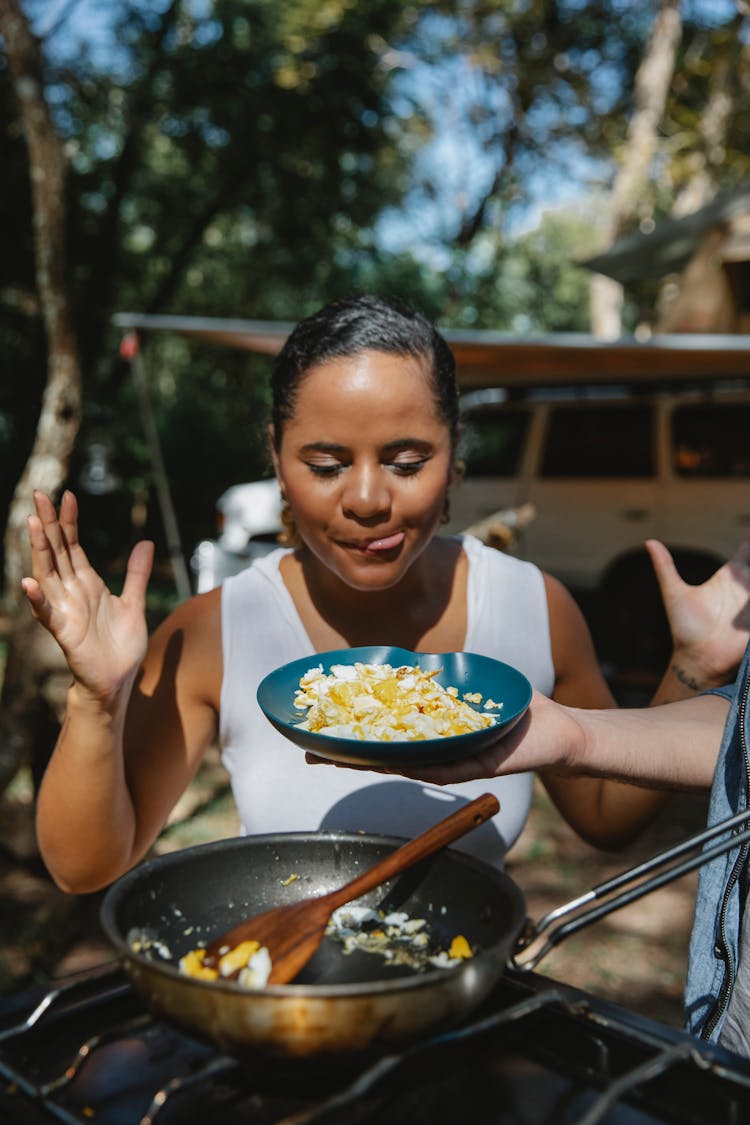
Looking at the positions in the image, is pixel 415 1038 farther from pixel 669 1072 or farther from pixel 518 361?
pixel 518 361

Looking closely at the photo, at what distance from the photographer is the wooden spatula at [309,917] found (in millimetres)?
1192

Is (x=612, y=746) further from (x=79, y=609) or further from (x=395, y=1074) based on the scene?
(x=79, y=609)

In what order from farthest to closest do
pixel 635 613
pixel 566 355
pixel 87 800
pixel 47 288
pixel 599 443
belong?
pixel 599 443 < pixel 635 613 < pixel 566 355 < pixel 47 288 < pixel 87 800

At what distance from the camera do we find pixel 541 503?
8.25 m

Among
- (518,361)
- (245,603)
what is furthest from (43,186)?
(245,603)

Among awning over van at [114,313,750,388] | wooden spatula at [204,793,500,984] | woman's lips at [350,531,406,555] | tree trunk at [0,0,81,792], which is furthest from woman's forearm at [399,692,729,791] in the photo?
awning over van at [114,313,750,388]

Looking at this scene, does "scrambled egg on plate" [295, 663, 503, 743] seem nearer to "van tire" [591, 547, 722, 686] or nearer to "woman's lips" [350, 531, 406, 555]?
"woman's lips" [350, 531, 406, 555]

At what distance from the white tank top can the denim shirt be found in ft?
1.49

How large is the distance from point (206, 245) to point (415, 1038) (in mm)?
19169

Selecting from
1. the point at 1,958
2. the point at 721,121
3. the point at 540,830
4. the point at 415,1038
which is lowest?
the point at 540,830

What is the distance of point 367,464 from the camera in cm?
187

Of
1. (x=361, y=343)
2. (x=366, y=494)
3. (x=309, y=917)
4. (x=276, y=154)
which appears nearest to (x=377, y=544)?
(x=366, y=494)

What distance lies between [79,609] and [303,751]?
1.81 ft

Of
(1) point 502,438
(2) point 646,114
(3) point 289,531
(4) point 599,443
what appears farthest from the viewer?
(2) point 646,114
